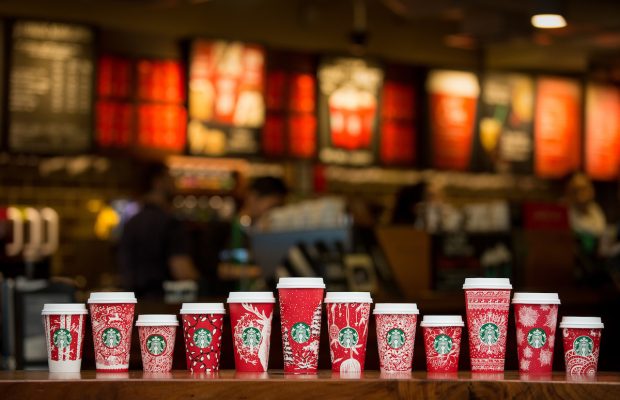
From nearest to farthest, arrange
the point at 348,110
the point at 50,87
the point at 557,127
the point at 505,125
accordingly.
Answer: the point at 50,87 < the point at 348,110 < the point at 505,125 < the point at 557,127

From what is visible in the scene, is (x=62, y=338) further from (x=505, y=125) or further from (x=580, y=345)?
(x=505, y=125)

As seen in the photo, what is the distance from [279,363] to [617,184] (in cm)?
791

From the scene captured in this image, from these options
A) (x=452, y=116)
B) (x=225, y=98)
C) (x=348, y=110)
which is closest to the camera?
(x=225, y=98)

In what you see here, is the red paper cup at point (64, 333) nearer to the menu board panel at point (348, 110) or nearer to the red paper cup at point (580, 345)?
the red paper cup at point (580, 345)

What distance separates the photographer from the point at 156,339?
7.91 feet

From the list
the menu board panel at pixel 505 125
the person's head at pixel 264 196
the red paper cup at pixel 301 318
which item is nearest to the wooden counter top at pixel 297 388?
the red paper cup at pixel 301 318

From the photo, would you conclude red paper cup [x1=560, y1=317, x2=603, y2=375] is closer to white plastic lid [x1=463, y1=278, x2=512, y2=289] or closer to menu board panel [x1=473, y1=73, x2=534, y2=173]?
white plastic lid [x1=463, y1=278, x2=512, y2=289]

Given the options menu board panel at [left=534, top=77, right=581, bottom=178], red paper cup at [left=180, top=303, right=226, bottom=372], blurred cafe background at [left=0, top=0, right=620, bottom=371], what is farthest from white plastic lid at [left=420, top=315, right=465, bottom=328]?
menu board panel at [left=534, top=77, right=581, bottom=178]

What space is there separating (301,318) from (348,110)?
667cm

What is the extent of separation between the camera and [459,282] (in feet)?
21.0

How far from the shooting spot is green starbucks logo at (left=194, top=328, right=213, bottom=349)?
2.40 meters

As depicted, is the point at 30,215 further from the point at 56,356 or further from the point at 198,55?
the point at 56,356

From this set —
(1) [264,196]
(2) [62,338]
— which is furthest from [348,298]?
(1) [264,196]

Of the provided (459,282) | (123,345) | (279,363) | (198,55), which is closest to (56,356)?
(123,345)
